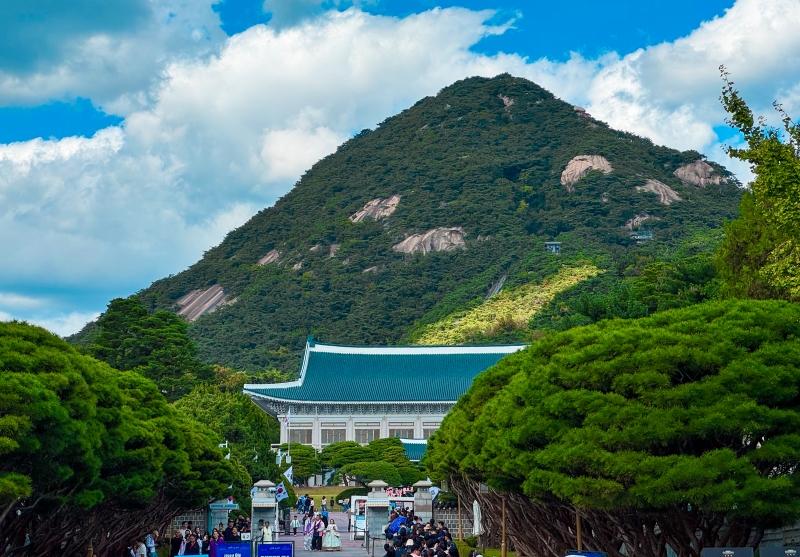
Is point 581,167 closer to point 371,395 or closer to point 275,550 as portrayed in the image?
point 371,395

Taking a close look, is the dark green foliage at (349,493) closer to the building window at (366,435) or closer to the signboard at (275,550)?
the building window at (366,435)

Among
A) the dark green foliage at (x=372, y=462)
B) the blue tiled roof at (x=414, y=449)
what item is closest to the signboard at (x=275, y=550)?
the dark green foliage at (x=372, y=462)

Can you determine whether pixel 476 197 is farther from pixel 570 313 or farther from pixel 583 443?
pixel 583 443

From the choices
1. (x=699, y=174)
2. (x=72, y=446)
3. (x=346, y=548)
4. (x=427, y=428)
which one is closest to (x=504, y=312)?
(x=427, y=428)

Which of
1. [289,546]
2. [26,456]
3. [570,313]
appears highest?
[570,313]

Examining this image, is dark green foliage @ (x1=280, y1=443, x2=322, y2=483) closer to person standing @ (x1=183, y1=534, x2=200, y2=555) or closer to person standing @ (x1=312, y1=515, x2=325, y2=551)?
person standing @ (x1=312, y1=515, x2=325, y2=551)

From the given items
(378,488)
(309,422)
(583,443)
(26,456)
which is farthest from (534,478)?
(309,422)
